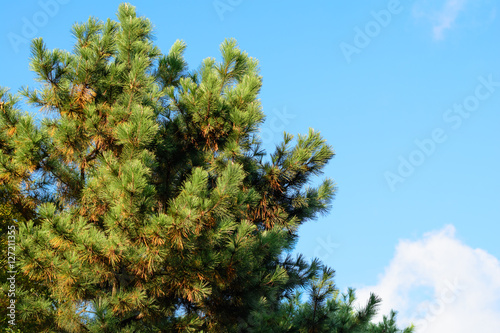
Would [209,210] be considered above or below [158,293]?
above

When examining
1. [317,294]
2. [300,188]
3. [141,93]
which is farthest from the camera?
[300,188]

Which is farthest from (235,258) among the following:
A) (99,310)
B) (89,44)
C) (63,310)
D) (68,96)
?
(89,44)

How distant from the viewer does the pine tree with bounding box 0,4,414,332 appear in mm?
6773

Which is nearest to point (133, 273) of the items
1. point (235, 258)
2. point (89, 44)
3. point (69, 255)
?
point (69, 255)

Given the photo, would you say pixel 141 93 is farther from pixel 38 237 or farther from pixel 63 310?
pixel 63 310

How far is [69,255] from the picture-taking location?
6.73 metres

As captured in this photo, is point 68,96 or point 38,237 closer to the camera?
point 38,237

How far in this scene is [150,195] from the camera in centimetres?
695

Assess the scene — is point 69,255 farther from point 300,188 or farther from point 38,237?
point 300,188

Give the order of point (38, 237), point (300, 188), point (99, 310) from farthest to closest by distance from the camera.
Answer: point (300, 188)
point (38, 237)
point (99, 310)

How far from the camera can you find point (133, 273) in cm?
747

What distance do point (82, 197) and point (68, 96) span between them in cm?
188

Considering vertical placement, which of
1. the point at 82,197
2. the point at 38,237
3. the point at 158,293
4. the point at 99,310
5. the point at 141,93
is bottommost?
the point at 99,310

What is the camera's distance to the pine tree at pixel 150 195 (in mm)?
6773
